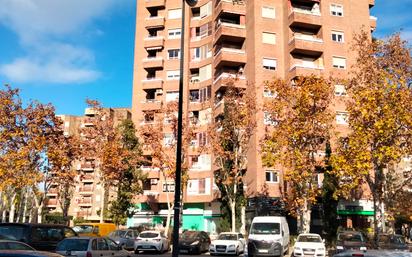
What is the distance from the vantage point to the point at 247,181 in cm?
4428

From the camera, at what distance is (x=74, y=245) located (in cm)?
1550

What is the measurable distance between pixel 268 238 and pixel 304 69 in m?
23.5

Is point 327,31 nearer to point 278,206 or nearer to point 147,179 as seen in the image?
point 278,206

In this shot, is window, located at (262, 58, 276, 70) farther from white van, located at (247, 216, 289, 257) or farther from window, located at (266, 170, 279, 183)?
white van, located at (247, 216, 289, 257)

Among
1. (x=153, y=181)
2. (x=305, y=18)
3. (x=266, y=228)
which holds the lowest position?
(x=266, y=228)

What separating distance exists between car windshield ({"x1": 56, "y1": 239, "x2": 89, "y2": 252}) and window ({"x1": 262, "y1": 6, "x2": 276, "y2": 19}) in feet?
125

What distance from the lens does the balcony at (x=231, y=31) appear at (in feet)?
160

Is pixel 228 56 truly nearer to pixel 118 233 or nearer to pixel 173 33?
pixel 173 33

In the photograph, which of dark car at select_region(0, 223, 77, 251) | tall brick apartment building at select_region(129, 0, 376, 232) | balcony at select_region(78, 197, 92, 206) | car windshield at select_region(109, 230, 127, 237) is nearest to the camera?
dark car at select_region(0, 223, 77, 251)

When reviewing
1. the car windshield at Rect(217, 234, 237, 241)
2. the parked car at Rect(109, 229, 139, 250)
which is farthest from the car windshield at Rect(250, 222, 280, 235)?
the parked car at Rect(109, 229, 139, 250)

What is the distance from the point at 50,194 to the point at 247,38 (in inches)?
2513

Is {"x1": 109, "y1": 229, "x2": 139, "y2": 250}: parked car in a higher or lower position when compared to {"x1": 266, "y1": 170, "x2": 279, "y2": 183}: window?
lower

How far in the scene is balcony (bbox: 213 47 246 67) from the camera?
47.7 m

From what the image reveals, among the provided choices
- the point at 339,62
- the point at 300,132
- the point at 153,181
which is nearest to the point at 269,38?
the point at 339,62
